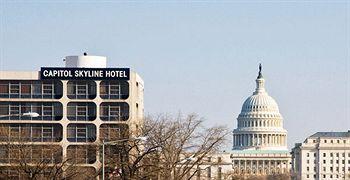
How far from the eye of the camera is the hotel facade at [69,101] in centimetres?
13300

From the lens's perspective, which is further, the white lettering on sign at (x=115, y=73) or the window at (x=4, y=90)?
the white lettering on sign at (x=115, y=73)

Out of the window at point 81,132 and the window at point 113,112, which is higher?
the window at point 113,112

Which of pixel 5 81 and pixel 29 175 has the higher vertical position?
pixel 5 81

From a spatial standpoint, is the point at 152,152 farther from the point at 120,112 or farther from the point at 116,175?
the point at 120,112

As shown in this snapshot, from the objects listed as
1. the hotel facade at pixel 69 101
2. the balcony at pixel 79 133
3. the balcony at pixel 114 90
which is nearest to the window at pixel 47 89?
the hotel facade at pixel 69 101

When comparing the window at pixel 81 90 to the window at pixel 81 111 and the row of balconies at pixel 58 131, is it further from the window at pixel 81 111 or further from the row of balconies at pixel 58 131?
the row of balconies at pixel 58 131

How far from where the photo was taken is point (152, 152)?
364ft

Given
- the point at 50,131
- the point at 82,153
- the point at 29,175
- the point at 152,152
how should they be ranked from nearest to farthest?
the point at 29,175 → the point at 152,152 → the point at 82,153 → the point at 50,131

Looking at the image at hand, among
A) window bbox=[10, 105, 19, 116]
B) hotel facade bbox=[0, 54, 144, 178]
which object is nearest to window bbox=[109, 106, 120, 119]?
hotel facade bbox=[0, 54, 144, 178]

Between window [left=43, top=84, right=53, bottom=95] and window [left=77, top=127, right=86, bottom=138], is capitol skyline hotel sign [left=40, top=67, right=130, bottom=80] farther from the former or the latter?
window [left=77, top=127, right=86, bottom=138]

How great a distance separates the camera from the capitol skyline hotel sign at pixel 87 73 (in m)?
134

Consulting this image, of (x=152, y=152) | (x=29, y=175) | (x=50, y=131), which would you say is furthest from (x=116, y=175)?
(x=50, y=131)

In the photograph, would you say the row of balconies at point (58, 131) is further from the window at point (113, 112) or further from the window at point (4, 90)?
the window at point (4, 90)

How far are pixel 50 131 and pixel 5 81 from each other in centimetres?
612
